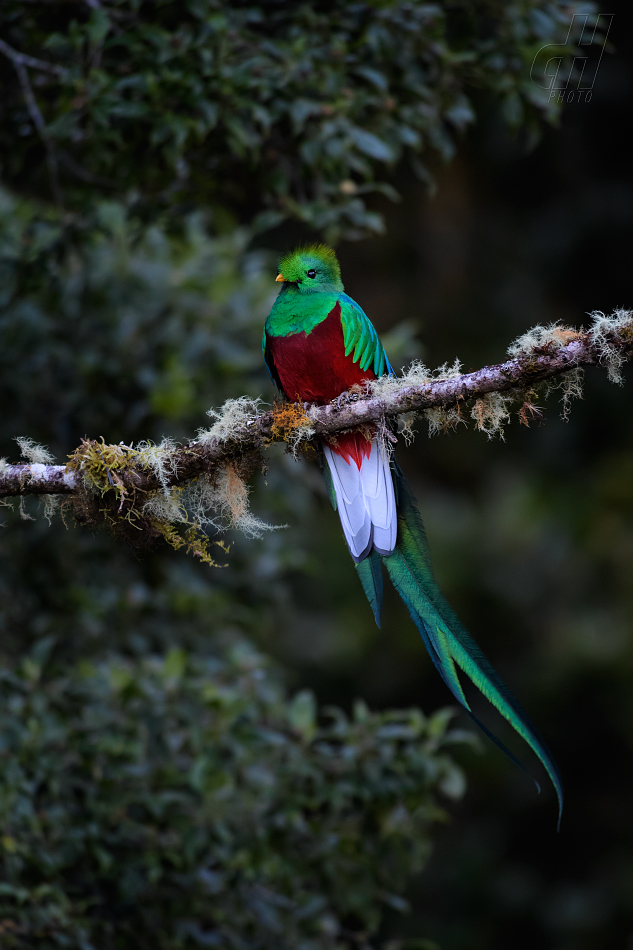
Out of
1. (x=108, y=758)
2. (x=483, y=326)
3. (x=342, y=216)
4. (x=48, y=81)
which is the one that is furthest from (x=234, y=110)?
(x=483, y=326)

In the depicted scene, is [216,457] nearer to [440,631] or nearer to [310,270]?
[440,631]

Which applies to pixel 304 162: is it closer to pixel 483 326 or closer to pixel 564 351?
pixel 564 351

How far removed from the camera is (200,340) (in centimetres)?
330

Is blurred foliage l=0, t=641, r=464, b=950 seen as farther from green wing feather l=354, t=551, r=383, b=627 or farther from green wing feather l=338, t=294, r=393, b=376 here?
green wing feather l=338, t=294, r=393, b=376

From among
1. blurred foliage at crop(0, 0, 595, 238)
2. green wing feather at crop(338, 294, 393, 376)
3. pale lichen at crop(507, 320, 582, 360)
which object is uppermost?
blurred foliage at crop(0, 0, 595, 238)

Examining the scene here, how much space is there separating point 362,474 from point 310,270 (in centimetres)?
60

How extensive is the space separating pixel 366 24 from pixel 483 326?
16.0 ft

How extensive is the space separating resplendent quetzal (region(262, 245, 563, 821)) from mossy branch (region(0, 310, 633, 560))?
0.13 m

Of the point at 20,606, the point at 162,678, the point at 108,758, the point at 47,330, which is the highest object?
the point at 47,330

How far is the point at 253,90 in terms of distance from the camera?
254 cm

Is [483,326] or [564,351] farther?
[483,326]

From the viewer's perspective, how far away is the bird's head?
7.50 ft

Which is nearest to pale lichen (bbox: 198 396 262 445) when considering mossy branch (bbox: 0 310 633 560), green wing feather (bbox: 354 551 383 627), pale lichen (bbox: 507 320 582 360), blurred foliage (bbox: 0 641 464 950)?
mossy branch (bbox: 0 310 633 560)
